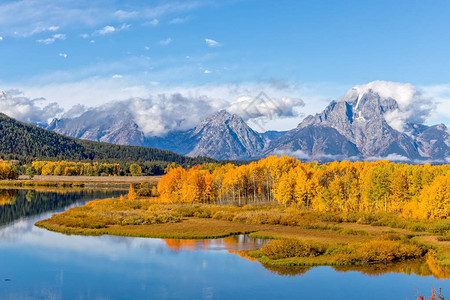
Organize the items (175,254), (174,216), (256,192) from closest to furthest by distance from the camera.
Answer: (175,254), (174,216), (256,192)

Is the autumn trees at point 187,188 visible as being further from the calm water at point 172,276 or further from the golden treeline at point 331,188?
the calm water at point 172,276

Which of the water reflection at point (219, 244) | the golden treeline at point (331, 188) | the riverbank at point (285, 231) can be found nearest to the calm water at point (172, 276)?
the water reflection at point (219, 244)

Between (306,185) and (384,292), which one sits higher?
(306,185)

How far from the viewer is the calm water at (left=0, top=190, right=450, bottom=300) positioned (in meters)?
38.8

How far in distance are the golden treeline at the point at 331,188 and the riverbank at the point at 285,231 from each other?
12.4m

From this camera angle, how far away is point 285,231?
71688 mm

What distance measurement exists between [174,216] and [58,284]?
4762 centimetres

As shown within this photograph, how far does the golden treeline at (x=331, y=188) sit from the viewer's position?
84.8m

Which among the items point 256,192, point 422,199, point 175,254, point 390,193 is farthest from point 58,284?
point 256,192

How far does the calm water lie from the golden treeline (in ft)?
134

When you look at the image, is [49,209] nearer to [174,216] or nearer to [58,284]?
[174,216]

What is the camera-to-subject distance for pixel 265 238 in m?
66.1

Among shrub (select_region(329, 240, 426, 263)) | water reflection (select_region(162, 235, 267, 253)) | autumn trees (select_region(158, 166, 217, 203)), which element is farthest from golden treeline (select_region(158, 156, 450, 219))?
water reflection (select_region(162, 235, 267, 253))

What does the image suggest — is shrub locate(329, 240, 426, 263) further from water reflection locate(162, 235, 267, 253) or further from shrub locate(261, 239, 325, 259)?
water reflection locate(162, 235, 267, 253)
